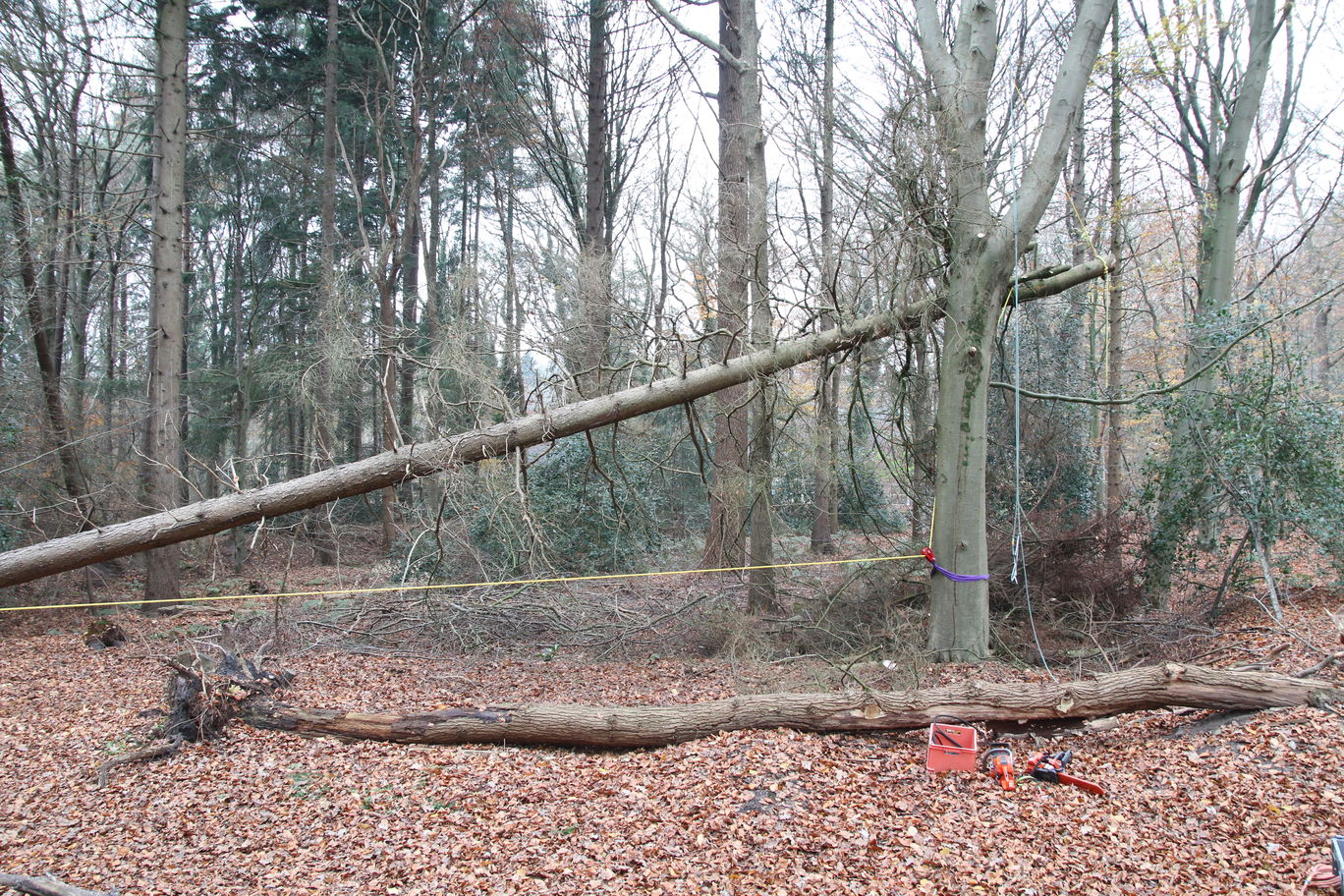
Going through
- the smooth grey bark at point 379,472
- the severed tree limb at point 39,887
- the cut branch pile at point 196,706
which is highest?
the smooth grey bark at point 379,472

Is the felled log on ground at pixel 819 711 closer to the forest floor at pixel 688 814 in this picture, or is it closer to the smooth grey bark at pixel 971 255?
the forest floor at pixel 688 814

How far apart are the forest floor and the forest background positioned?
1727 mm

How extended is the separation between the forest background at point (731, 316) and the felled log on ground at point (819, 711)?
1.52 metres

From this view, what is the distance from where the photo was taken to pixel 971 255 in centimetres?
604

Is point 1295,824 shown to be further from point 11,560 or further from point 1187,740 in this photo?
point 11,560

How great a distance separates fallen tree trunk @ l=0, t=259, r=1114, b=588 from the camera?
5.88m

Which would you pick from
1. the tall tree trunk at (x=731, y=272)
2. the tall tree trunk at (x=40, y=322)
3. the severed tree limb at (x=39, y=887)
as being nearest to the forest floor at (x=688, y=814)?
the severed tree limb at (x=39, y=887)

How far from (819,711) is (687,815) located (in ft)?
3.71

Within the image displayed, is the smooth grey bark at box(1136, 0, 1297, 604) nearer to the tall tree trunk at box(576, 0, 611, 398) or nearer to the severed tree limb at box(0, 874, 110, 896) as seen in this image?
the tall tree trunk at box(576, 0, 611, 398)

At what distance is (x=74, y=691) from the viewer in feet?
19.9

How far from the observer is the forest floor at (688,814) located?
3.11 metres

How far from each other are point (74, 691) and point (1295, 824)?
8.02m

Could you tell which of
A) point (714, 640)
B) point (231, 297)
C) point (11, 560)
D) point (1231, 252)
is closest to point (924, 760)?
point (714, 640)

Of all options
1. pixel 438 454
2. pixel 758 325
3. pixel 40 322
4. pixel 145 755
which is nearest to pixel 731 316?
pixel 758 325
